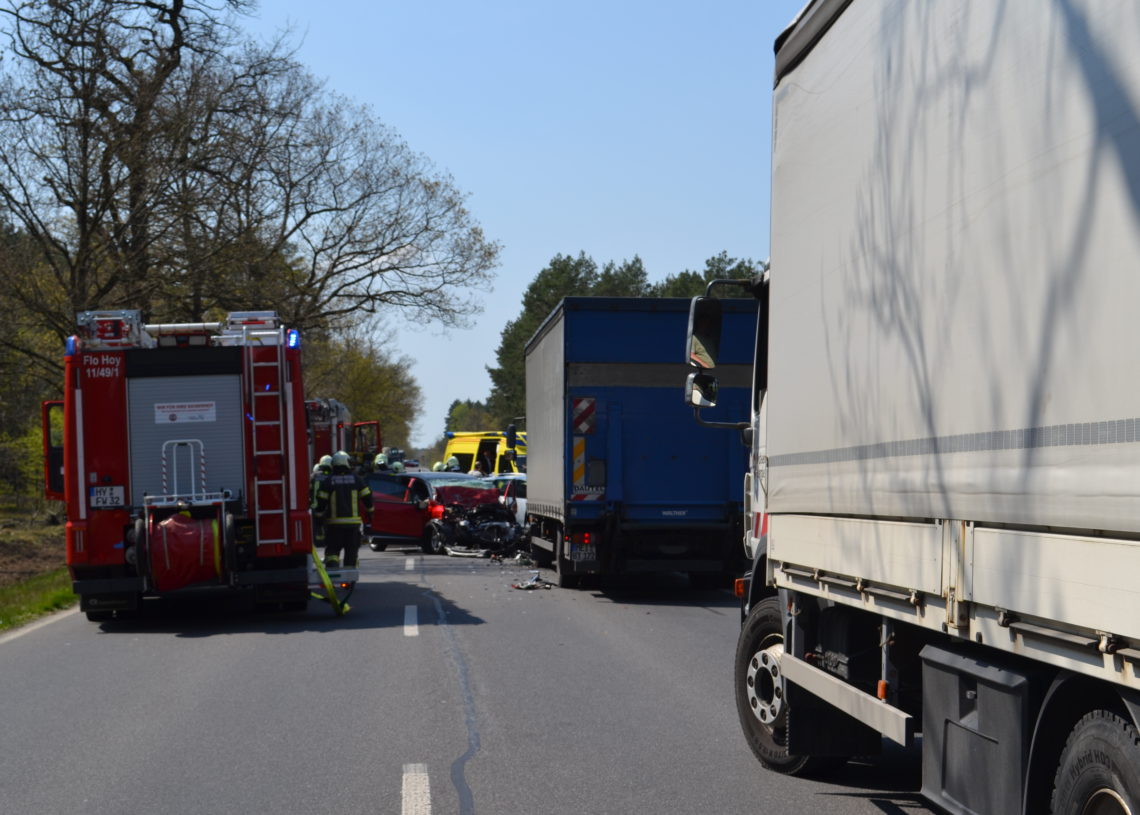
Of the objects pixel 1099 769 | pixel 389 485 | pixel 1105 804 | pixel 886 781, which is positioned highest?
pixel 1099 769

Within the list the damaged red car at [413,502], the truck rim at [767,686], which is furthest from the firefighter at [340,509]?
the damaged red car at [413,502]

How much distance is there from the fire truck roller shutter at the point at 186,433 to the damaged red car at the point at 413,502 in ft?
39.9

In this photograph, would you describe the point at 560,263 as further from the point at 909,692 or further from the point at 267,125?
the point at 909,692

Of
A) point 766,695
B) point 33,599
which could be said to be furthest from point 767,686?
point 33,599

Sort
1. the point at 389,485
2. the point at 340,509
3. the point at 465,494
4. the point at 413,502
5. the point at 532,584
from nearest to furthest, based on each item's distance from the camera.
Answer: the point at 340,509
the point at 532,584
the point at 465,494
the point at 413,502
the point at 389,485

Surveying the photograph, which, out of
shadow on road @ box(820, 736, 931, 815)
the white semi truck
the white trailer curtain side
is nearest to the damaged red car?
shadow on road @ box(820, 736, 931, 815)

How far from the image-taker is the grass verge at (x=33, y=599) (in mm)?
15237

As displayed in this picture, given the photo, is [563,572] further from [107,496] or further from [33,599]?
[33,599]

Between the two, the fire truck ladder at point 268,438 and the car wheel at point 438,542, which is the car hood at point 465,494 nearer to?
the car wheel at point 438,542

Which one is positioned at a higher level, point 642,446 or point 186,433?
point 186,433

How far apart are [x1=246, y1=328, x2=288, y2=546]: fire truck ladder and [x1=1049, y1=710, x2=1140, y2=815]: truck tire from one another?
11.4 metres

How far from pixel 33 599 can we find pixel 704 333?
41.4 feet

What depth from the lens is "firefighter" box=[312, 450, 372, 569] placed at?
53.6ft

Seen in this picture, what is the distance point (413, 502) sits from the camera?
89.2ft
